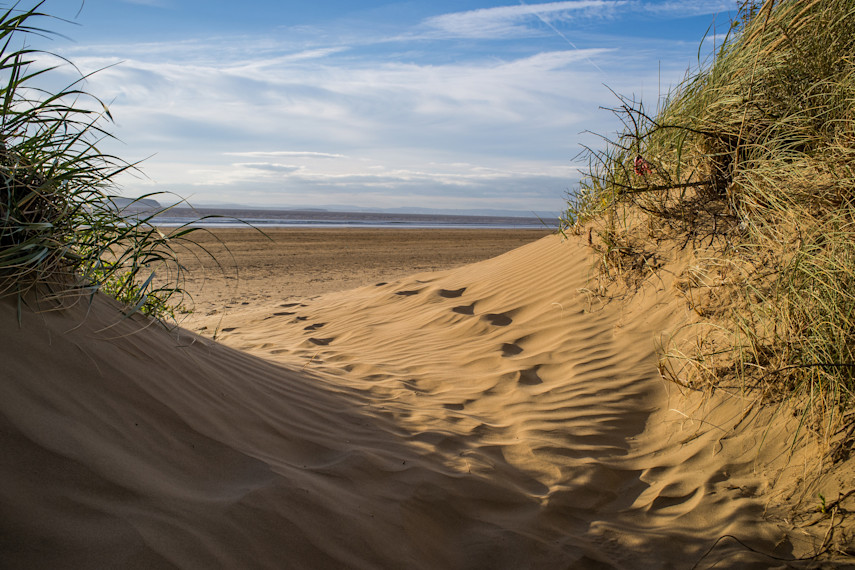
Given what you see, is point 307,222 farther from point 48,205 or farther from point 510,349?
point 48,205

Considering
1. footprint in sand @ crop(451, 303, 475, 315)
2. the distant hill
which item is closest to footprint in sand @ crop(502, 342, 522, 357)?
footprint in sand @ crop(451, 303, 475, 315)

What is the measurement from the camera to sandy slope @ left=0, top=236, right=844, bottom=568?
63.9 inches

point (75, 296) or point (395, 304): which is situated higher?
point (75, 296)

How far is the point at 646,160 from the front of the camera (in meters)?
4.58

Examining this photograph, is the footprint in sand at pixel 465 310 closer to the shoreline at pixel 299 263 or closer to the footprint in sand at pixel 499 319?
the footprint in sand at pixel 499 319

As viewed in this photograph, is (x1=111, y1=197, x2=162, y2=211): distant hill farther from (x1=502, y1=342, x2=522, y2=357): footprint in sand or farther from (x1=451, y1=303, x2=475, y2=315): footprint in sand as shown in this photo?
(x1=451, y1=303, x2=475, y2=315): footprint in sand

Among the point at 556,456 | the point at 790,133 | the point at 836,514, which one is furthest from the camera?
the point at 790,133

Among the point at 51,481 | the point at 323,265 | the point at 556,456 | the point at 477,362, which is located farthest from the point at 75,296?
the point at 323,265

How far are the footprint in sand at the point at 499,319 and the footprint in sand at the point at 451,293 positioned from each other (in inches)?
46.8

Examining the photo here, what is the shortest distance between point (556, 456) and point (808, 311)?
1.50 metres

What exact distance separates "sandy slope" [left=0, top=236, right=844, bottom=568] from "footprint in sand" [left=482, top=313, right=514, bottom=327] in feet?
2.74

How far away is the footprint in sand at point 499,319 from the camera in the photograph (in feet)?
16.5

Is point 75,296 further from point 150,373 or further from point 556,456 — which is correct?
point 556,456

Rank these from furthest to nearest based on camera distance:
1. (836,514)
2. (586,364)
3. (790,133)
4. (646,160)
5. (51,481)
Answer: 1. (646,160)
2. (586,364)
3. (790,133)
4. (836,514)
5. (51,481)
